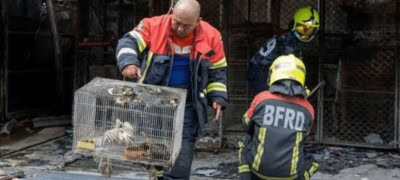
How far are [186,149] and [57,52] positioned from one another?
5.37m

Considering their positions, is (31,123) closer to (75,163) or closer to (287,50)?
(75,163)

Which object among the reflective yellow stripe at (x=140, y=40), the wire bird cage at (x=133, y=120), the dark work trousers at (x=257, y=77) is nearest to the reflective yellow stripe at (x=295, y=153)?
the wire bird cage at (x=133, y=120)

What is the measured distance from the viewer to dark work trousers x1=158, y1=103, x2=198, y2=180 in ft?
15.7

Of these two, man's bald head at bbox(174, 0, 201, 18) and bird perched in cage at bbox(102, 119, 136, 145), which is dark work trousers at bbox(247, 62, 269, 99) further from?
bird perched in cage at bbox(102, 119, 136, 145)

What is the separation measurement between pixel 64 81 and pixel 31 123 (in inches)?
43.8

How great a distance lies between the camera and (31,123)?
9.17m

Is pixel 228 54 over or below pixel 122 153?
over

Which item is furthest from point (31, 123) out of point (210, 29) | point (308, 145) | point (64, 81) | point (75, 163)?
point (210, 29)

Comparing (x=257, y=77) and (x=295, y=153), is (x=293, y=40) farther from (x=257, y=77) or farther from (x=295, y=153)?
(x=295, y=153)

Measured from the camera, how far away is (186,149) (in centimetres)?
489

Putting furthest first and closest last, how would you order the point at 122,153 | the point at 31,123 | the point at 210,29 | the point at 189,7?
the point at 31,123, the point at 210,29, the point at 189,7, the point at 122,153

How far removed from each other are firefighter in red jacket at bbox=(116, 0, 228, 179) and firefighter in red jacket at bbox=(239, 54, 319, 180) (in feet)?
2.11

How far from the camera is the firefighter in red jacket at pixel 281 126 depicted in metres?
4.20

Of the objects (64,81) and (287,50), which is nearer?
(287,50)
